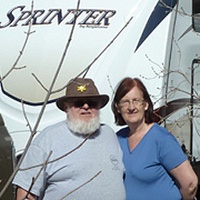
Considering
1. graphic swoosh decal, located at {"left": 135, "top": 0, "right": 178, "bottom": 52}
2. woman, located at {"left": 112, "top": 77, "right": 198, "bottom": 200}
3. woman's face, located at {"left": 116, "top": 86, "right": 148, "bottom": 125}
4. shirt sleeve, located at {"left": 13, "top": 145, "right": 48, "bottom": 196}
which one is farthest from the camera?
graphic swoosh decal, located at {"left": 135, "top": 0, "right": 178, "bottom": 52}

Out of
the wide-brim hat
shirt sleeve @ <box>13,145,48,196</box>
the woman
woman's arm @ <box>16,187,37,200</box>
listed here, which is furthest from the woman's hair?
woman's arm @ <box>16,187,37,200</box>

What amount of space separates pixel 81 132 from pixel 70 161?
20cm

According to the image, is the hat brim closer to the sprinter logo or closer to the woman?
the woman

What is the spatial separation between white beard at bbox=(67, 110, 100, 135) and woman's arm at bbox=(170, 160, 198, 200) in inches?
22.0

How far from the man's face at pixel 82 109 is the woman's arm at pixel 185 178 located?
1.94 ft

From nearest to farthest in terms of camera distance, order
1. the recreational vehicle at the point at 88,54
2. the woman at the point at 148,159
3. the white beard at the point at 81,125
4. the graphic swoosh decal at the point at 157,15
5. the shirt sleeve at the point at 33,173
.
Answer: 1. the shirt sleeve at the point at 33,173
2. the white beard at the point at 81,125
3. the woman at the point at 148,159
4. the recreational vehicle at the point at 88,54
5. the graphic swoosh decal at the point at 157,15

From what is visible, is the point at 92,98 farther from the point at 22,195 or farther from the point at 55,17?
the point at 55,17

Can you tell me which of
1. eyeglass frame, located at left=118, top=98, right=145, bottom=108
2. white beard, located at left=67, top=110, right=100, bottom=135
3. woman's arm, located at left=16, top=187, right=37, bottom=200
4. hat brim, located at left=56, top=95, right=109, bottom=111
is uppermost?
hat brim, located at left=56, top=95, right=109, bottom=111

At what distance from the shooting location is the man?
3.37 m

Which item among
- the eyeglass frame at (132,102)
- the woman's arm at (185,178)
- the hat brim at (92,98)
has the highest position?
the hat brim at (92,98)

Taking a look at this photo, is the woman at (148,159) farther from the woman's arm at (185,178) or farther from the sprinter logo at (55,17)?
the sprinter logo at (55,17)

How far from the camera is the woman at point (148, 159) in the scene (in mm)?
3678

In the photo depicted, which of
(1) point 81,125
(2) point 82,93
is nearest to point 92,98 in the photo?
(2) point 82,93

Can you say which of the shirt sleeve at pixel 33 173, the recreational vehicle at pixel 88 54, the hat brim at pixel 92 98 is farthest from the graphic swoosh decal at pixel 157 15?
the shirt sleeve at pixel 33 173
